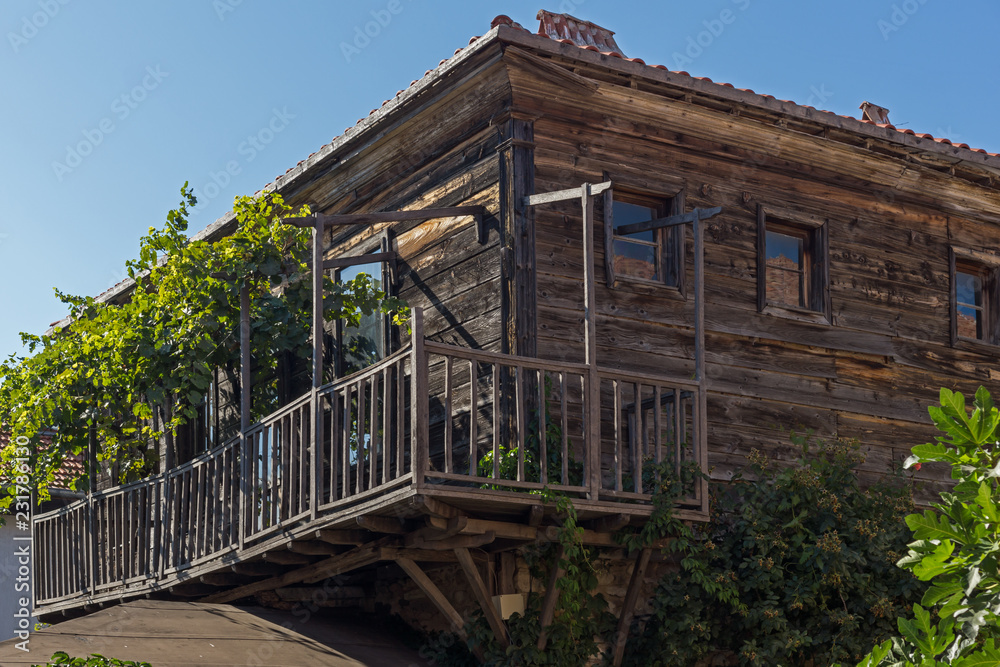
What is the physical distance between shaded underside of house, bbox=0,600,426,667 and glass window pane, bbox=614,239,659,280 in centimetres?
352

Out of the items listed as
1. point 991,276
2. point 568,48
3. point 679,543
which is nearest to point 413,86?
point 568,48

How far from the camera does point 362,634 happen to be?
977 centimetres

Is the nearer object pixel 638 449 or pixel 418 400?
pixel 418 400

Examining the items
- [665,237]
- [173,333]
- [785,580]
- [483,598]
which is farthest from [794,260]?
[173,333]

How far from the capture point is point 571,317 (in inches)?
365

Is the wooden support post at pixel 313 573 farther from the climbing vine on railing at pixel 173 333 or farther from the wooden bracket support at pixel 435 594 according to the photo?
the climbing vine on railing at pixel 173 333

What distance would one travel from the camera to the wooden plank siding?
9.46 m

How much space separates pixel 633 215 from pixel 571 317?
129cm

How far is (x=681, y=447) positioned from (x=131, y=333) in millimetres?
5044

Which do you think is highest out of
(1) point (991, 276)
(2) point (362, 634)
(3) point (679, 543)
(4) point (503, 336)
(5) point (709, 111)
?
(5) point (709, 111)

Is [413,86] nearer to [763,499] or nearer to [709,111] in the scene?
[709,111]

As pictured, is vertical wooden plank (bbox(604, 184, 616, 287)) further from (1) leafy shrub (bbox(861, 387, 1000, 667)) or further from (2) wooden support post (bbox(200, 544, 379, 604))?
(1) leafy shrub (bbox(861, 387, 1000, 667))

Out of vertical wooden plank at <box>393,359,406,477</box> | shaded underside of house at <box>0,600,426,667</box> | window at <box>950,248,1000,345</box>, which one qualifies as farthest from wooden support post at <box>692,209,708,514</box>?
window at <box>950,248,1000,345</box>

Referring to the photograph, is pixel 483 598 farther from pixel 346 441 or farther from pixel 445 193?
pixel 445 193
